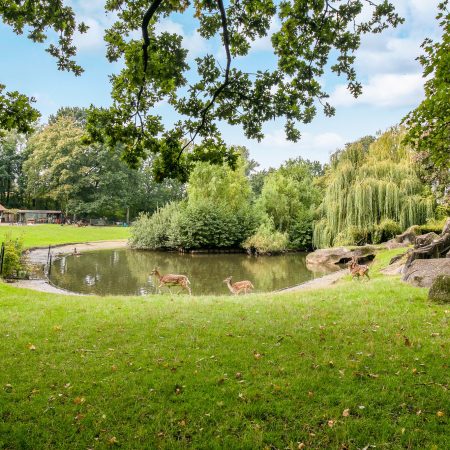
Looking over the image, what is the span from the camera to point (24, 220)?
5947 cm

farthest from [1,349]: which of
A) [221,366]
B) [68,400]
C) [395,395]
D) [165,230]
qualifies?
[165,230]

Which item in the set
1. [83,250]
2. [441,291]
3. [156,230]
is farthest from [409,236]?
[83,250]

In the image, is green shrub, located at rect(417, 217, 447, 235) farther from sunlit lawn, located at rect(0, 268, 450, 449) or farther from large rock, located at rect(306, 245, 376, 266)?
sunlit lawn, located at rect(0, 268, 450, 449)

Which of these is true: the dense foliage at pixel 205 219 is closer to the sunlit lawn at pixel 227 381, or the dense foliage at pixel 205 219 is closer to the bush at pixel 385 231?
the bush at pixel 385 231

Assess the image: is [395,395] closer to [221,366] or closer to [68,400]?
[221,366]

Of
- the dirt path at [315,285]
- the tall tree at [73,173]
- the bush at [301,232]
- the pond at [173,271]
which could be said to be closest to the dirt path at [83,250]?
the dirt path at [315,285]

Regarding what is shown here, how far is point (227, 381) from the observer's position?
15.5ft

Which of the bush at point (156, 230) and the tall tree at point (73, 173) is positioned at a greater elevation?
the tall tree at point (73, 173)

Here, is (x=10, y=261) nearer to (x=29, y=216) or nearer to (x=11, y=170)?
(x=29, y=216)

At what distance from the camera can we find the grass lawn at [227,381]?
12.2 feet

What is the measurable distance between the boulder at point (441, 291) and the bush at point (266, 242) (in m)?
23.7

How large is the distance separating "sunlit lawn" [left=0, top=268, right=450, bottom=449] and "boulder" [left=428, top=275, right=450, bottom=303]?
2.47ft

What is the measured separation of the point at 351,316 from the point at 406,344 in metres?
1.78

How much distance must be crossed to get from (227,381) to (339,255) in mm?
21582
